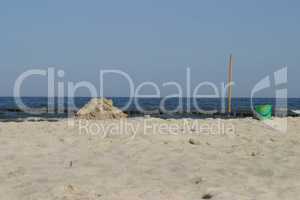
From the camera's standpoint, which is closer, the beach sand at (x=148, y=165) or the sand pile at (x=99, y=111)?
the beach sand at (x=148, y=165)

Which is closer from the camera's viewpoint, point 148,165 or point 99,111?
point 148,165

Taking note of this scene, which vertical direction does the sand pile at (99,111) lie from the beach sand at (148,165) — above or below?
above

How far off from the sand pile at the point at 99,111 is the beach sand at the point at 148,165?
5.10 metres

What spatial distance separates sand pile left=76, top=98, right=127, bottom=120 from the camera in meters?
12.8

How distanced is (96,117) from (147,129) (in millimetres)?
5018

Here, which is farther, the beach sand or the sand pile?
the sand pile

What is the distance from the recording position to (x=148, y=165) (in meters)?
4.65

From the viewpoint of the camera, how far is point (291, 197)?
329 centimetres

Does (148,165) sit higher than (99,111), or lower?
lower

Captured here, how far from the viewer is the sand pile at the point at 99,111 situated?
12.8m

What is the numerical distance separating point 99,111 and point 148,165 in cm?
844

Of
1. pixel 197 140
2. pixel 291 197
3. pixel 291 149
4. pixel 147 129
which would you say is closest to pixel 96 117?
pixel 147 129

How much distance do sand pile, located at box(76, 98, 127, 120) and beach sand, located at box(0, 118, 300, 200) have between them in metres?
5.10

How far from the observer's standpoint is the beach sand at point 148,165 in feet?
11.3
